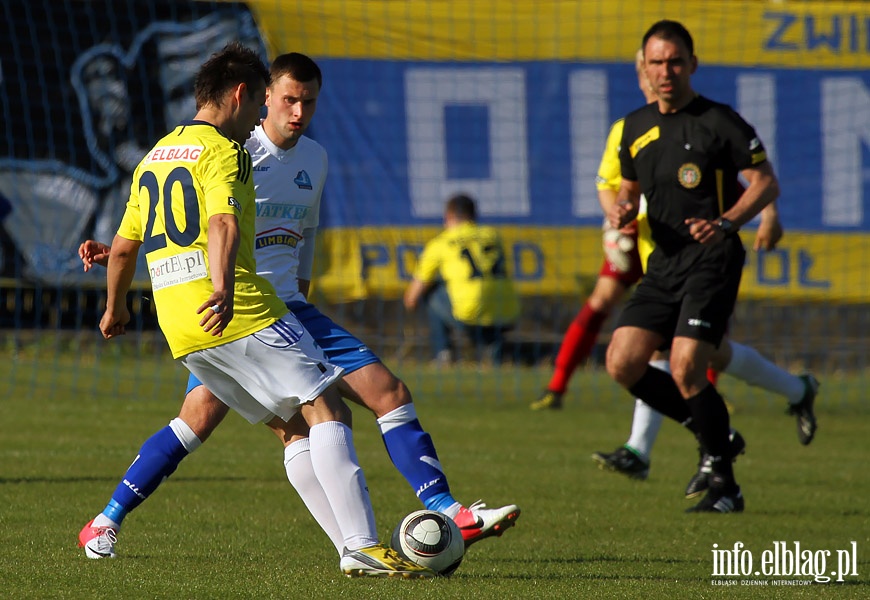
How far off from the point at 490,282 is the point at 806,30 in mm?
4032

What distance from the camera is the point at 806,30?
1328 cm

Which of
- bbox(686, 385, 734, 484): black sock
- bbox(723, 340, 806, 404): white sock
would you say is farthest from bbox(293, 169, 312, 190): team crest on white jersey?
bbox(723, 340, 806, 404): white sock

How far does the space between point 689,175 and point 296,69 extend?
2316 mm

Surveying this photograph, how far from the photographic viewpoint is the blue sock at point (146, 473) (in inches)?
196

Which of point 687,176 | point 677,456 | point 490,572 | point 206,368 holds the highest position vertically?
point 687,176

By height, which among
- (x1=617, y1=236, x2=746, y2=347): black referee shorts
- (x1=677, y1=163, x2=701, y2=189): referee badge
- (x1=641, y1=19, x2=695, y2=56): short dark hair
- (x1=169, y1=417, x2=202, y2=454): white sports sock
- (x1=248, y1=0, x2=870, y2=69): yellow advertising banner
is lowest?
(x1=169, y1=417, x2=202, y2=454): white sports sock

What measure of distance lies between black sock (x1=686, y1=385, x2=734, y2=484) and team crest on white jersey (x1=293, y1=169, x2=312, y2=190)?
2.24 m

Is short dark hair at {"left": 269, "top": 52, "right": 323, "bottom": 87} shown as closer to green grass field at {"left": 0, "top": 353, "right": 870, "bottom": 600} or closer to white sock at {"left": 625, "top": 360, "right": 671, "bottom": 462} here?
green grass field at {"left": 0, "top": 353, "right": 870, "bottom": 600}

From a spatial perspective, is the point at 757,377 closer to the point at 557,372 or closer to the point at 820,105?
the point at 557,372

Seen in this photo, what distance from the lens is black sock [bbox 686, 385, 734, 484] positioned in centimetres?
641

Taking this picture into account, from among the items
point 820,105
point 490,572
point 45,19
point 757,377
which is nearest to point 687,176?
point 757,377

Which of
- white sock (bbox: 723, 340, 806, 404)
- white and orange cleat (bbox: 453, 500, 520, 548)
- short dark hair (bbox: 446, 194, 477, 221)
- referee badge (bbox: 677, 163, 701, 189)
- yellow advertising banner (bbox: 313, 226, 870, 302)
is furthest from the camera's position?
yellow advertising banner (bbox: 313, 226, 870, 302)

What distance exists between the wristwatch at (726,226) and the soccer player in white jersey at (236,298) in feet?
7.97

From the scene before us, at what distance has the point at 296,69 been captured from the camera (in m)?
5.09
